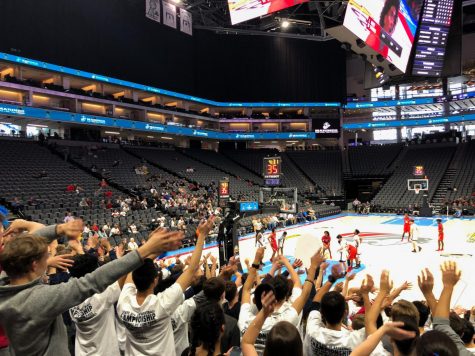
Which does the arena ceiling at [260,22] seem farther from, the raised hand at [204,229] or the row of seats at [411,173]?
the raised hand at [204,229]

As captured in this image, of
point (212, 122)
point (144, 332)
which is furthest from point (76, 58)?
point (144, 332)

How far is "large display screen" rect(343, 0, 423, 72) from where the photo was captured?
15969 millimetres

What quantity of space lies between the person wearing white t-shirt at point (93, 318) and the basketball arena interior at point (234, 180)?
0.01 metres

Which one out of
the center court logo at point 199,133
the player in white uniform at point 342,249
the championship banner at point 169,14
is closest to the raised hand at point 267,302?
the player in white uniform at point 342,249

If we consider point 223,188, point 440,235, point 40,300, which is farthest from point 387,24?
point 40,300

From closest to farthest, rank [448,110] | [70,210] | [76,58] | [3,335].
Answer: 1. [3,335]
2. [70,210]
3. [76,58]
4. [448,110]

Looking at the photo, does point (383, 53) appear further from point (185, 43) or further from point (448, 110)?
point (448, 110)

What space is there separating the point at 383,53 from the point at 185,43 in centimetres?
2610

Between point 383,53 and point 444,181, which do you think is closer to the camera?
point 383,53

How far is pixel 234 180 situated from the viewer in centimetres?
3531

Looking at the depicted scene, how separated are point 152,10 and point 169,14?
2.34 meters

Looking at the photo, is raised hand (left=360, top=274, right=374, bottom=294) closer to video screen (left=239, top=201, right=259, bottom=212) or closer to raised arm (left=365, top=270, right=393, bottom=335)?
raised arm (left=365, top=270, right=393, bottom=335)

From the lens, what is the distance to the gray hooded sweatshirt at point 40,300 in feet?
6.98

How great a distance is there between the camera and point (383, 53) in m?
17.6
